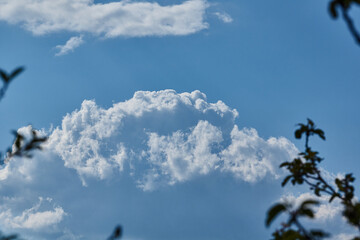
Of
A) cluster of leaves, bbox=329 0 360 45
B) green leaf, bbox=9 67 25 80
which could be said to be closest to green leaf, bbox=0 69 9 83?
green leaf, bbox=9 67 25 80

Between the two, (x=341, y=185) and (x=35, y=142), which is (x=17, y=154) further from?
(x=341, y=185)

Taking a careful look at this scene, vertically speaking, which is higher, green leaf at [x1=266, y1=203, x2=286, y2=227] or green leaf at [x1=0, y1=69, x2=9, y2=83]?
green leaf at [x1=0, y1=69, x2=9, y2=83]

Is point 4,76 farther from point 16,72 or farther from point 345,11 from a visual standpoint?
point 345,11

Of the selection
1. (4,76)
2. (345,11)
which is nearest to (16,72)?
(4,76)

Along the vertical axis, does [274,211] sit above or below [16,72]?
below

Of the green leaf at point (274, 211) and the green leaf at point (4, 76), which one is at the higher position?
the green leaf at point (4, 76)

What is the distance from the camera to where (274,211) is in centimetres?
1216

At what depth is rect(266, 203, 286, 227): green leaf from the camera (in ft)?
39.7

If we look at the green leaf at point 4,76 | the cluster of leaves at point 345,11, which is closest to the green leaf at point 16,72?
the green leaf at point 4,76

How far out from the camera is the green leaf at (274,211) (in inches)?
476

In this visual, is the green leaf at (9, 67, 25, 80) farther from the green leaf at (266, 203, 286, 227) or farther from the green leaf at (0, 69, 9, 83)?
the green leaf at (266, 203, 286, 227)

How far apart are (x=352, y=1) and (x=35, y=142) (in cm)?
817

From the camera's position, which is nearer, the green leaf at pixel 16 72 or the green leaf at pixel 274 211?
the green leaf at pixel 16 72

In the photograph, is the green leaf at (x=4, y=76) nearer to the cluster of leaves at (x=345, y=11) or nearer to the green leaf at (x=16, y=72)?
the green leaf at (x=16, y=72)
